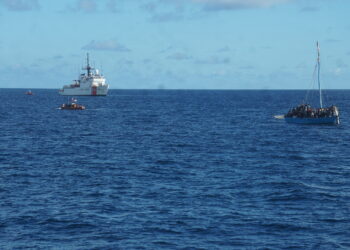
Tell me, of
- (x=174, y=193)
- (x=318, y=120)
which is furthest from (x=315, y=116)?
(x=174, y=193)

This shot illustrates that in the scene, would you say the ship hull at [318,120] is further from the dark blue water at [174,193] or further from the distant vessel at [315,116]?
the dark blue water at [174,193]

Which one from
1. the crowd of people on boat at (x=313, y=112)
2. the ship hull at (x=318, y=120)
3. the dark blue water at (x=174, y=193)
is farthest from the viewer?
the crowd of people on boat at (x=313, y=112)

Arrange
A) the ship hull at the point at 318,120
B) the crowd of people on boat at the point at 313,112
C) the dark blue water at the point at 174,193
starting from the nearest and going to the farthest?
the dark blue water at the point at 174,193
the ship hull at the point at 318,120
the crowd of people on boat at the point at 313,112

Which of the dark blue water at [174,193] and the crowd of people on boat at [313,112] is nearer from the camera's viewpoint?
the dark blue water at [174,193]

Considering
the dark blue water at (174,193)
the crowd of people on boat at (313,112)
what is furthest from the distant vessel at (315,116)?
the dark blue water at (174,193)

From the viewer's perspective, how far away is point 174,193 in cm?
3862

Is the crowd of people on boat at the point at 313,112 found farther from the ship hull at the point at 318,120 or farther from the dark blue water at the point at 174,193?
the dark blue water at the point at 174,193

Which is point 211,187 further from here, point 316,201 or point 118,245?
point 118,245

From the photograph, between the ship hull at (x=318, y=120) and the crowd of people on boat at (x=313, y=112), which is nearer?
the ship hull at (x=318, y=120)

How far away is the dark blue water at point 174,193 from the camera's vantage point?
28.6m

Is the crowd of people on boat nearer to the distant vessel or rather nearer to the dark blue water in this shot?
the distant vessel

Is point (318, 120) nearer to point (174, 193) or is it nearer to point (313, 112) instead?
point (313, 112)

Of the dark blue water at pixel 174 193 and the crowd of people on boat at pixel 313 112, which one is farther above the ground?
the crowd of people on boat at pixel 313 112

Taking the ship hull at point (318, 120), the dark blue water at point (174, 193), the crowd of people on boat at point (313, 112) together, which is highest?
the crowd of people on boat at point (313, 112)
